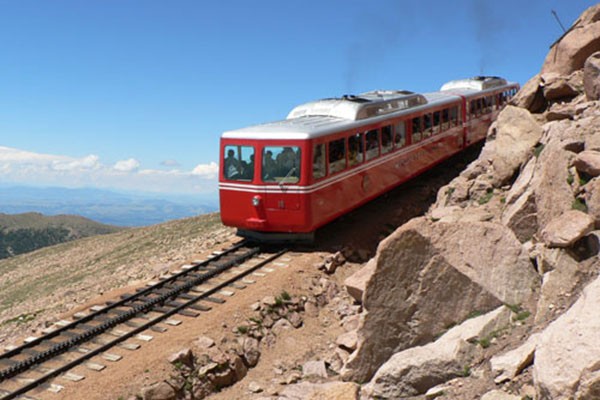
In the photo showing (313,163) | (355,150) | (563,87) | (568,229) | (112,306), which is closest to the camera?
(568,229)

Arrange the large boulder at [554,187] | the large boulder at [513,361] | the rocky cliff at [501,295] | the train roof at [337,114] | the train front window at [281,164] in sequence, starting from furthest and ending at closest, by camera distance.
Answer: the train roof at [337,114], the train front window at [281,164], the large boulder at [554,187], the large boulder at [513,361], the rocky cliff at [501,295]

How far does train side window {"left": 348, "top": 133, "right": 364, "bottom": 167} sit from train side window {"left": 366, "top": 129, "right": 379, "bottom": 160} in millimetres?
407

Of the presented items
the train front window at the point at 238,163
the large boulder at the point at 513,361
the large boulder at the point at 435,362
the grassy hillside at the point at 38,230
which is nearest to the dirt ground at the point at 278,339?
the train front window at the point at 238,163

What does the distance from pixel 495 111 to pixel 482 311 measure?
19944 mm

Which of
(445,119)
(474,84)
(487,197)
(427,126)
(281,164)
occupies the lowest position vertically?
(487,197)

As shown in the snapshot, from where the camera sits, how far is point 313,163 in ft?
44.9

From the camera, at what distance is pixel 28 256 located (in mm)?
35156

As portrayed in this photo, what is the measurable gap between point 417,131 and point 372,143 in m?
3.39

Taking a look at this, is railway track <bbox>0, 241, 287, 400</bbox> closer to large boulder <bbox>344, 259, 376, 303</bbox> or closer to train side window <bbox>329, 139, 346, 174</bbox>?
large boulder <bbox>344, 259, 376, 303</bbox>

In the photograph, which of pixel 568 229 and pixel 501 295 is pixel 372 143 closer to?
pixel 501 295

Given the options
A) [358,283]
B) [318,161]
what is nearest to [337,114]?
[318,161]

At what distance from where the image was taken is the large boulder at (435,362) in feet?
23.9

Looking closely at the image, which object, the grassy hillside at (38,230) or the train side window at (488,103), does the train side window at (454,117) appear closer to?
the train side window at (488,103)

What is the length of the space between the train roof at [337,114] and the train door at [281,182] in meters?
0.40
